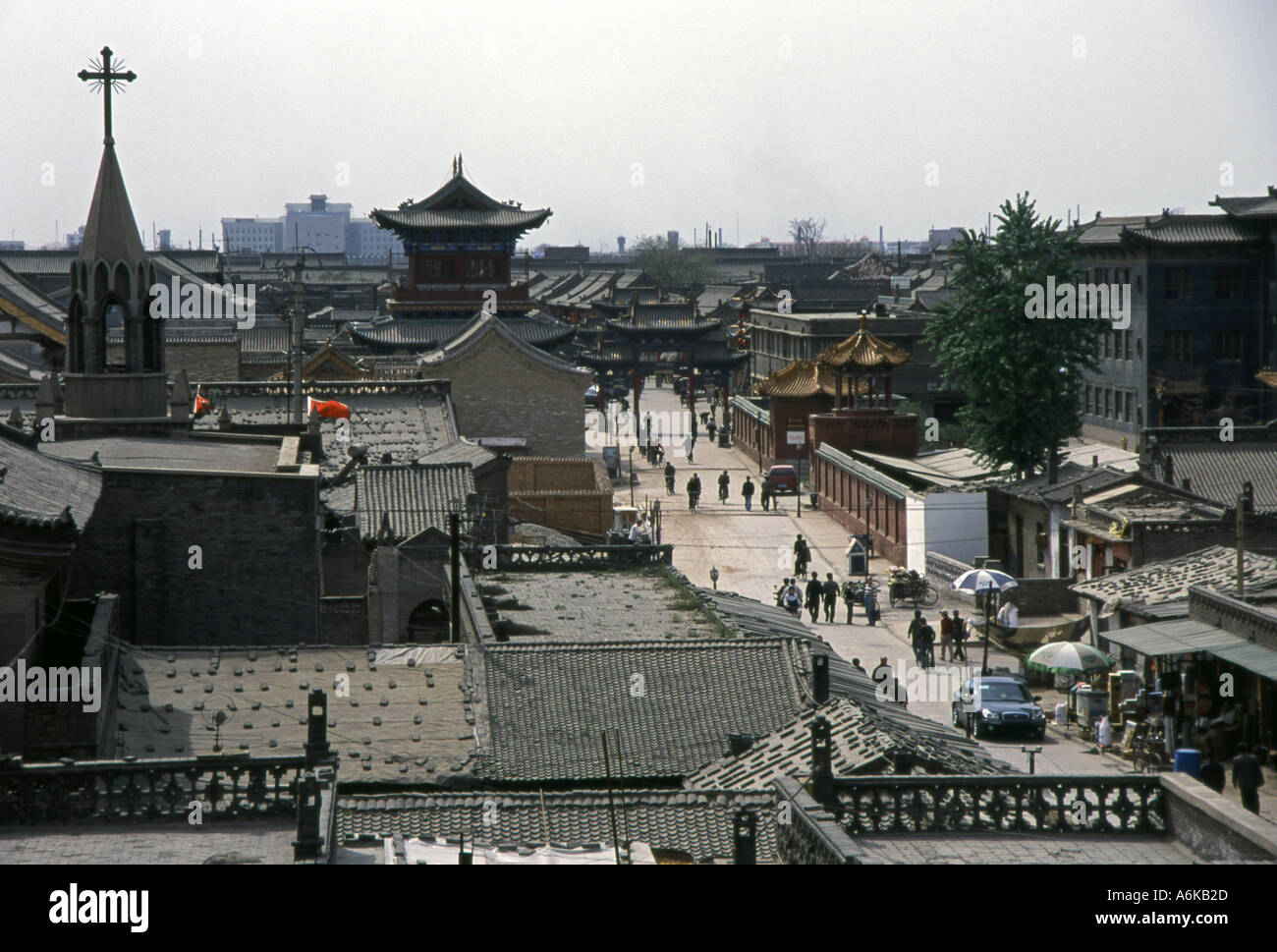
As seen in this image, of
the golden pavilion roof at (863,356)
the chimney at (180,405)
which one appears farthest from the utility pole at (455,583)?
the golden pavilion roof at (863,356)

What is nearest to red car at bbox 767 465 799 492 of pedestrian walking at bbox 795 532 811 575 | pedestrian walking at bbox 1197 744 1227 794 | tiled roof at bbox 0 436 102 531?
pedestrian walking at bbox 795 532 811 575

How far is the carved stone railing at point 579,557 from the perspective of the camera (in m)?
31.7

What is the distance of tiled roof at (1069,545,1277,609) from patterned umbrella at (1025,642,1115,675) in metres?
2.34

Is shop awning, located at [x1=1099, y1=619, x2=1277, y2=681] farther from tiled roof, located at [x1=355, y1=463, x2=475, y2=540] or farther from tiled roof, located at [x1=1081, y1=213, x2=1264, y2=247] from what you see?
tiled roof, located at [x1=1081, y1=213, x2=1264, y2=247]

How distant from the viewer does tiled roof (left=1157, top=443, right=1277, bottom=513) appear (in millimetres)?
47250

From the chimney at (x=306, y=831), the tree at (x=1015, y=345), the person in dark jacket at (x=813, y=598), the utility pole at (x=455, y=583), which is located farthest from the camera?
the tree at (x=1015, y=345)

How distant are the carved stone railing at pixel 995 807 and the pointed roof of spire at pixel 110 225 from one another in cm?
2229

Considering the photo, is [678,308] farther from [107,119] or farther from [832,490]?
[107,119]

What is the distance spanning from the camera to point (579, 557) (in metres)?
32.0

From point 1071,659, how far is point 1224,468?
20.0 m

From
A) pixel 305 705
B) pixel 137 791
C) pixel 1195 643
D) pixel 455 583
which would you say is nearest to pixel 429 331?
pixel 455 583

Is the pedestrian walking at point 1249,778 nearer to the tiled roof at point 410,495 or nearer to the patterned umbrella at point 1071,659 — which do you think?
the patterned umbrella at point 1071,659

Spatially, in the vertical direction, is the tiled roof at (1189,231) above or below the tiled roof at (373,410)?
above
